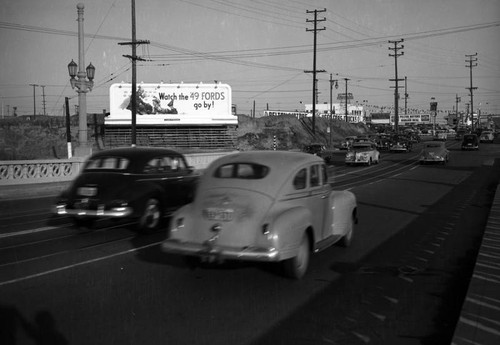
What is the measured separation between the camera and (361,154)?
34.6 metres

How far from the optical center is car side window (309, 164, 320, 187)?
7748 millimetres

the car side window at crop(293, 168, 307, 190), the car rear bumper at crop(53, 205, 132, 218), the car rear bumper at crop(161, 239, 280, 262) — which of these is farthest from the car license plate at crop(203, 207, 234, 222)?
the car rear bumper at crop(53, 205, 132, 218)

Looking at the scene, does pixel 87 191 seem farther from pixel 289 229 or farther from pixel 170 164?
pixel 289 229

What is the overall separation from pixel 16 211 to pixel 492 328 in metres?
13.0

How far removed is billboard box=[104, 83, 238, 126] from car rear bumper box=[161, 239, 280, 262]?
47.3m

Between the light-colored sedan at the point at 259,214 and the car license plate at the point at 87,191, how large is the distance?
3.48m

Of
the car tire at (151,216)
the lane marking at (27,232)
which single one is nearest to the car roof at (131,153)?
the car tire at (151,216)

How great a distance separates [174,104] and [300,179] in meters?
47.9

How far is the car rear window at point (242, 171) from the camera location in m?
7.32

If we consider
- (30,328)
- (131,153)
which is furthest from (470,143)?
(30,328)

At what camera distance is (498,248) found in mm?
7973

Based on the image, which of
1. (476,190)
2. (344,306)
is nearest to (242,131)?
(476,190)

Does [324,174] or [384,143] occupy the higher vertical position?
[384,143]

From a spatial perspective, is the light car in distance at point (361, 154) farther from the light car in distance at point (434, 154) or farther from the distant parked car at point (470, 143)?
the distant parked car at point (470, 143)
